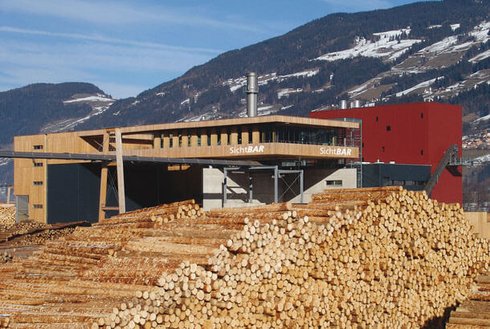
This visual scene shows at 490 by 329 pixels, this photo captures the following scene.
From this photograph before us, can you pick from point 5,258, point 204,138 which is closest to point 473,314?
point 5,258

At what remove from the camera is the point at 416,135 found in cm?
7206

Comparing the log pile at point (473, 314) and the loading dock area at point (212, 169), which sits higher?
the loading dock area at point (212, 169)

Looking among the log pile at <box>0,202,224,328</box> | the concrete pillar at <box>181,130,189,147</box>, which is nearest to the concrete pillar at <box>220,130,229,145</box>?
the concrete pillar at <box>181,130,189,147</box>

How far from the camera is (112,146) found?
2542 inches

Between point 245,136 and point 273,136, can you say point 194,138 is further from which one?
point 273,136

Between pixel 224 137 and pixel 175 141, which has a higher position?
pixel 224 137

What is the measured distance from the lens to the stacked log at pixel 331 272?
1695 cm

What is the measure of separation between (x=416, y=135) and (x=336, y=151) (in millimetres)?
16593

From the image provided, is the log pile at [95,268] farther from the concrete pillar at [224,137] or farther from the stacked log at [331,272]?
the concrete pillar at [224,137]

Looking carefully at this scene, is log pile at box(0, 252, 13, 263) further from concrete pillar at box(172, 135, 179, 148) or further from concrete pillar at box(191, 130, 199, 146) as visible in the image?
concrete pillar at box(172, 135, 179, 148)

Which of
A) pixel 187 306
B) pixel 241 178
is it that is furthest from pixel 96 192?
pixel 187 306

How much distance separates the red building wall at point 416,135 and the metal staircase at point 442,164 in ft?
2.81

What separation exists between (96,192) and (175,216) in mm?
36072

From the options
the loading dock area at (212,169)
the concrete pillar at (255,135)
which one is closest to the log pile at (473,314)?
the loading dock area at (212,169)
